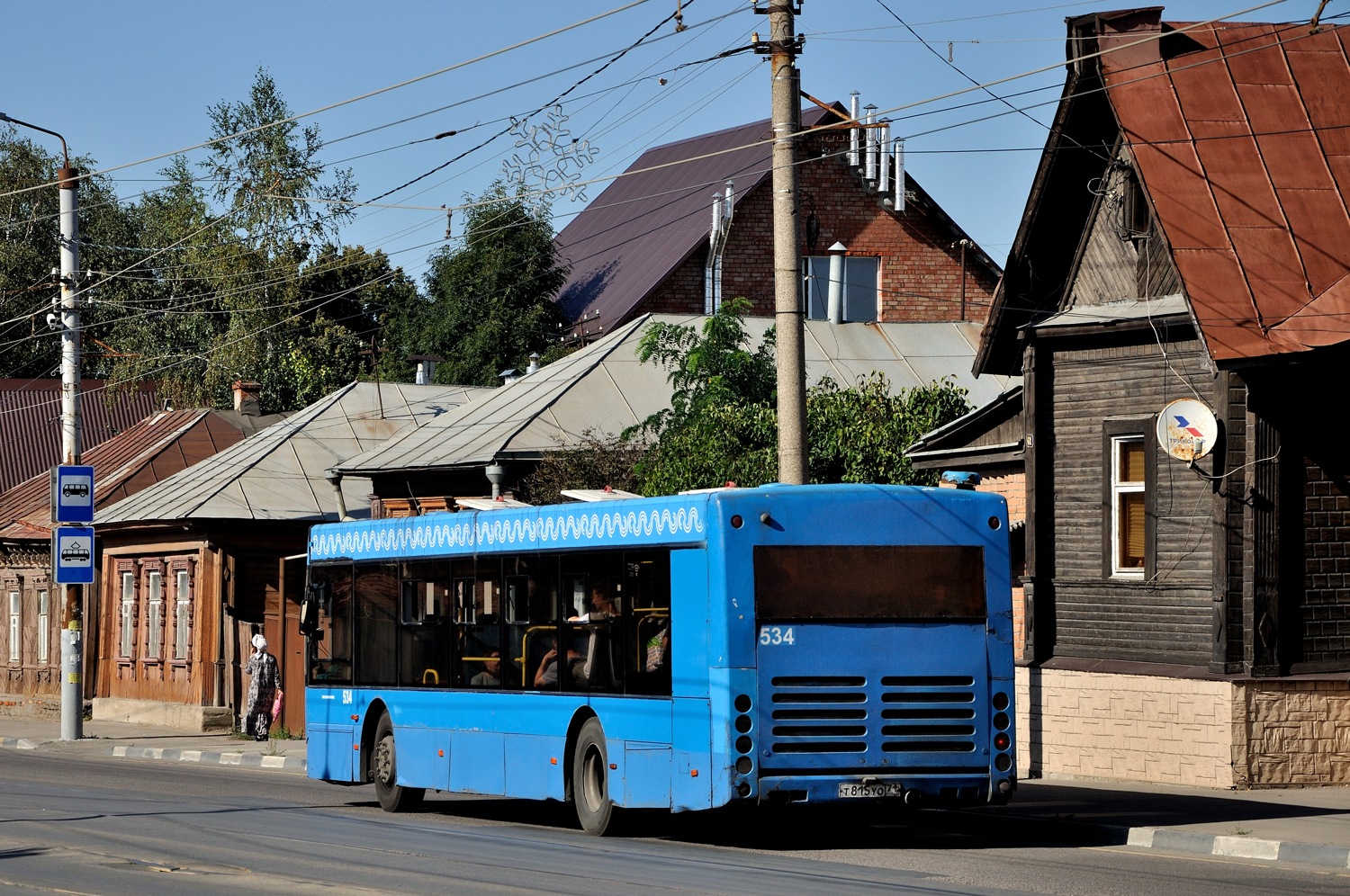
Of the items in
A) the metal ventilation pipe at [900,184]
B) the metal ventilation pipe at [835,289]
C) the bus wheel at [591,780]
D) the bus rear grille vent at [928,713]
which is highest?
the metal ventilation pipe at [900,184]

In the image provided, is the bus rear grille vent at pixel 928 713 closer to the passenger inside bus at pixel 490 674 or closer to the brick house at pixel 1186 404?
the passenger inside bus at pixel 490 674

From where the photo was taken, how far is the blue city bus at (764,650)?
1402 centimetres

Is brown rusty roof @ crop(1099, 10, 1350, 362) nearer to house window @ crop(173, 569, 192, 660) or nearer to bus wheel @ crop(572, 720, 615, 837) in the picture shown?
bus wheel @ crop(572, 720, 615, 837)

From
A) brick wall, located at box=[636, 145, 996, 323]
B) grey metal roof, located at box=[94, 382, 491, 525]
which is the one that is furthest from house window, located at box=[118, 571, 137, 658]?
brick wall, located at box=[636, 145, 996, 323]

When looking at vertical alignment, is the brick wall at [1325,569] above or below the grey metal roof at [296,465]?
below

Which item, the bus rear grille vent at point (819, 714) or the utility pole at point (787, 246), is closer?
the bus rear grille vent at point (819, 714)

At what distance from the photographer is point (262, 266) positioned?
59.1 metres

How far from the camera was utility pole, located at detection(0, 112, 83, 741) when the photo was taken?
3052 centimetres

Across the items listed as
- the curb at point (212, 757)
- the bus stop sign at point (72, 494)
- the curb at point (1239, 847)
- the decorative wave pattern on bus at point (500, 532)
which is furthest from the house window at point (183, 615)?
the curb at point (1239, 847)

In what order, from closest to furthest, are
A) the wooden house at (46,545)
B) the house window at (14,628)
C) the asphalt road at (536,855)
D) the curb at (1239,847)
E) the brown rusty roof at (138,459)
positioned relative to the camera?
the asphalt road at (536,855) < the curb at (1239,847) < the wooden house at (46,545) < the brown rusty roof at (138,459) < the house window at (14,628)

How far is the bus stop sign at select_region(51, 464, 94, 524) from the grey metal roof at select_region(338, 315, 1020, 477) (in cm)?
512

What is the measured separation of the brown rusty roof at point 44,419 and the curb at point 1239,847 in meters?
42.5

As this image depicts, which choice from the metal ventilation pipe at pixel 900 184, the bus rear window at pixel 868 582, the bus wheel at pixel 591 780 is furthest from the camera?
the metal ventilation pipe at pixel 900 184

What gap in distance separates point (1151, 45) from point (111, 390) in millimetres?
45297
